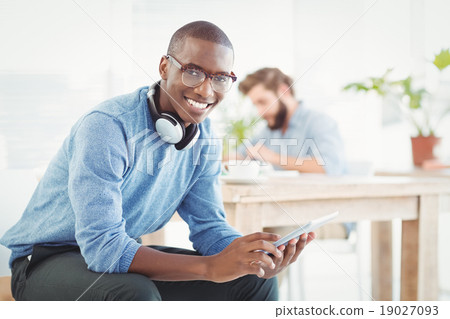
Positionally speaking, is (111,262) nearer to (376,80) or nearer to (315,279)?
(315,279)

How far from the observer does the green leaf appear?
153 centimetres

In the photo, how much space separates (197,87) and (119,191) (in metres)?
0.19

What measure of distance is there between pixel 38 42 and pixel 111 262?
46 centimetres

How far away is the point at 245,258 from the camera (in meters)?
0.65

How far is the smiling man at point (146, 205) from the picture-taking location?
0.64 m

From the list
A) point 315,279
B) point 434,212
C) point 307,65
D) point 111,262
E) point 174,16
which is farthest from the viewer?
point 315,279

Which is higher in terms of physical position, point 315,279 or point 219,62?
point 219,62

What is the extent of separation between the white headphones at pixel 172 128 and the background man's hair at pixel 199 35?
69 mm

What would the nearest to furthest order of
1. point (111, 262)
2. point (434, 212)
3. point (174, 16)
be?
point (111, 262), point (174, 16), point (434, 212)

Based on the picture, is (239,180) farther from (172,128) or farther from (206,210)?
(172,128)

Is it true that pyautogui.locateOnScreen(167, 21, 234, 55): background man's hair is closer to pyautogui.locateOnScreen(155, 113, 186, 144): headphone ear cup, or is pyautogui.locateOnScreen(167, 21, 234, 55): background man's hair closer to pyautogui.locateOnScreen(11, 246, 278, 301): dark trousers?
pyautogui.locateOnScreen(155, 113, 186, 144): headphone ear cup

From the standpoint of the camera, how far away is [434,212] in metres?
1.11

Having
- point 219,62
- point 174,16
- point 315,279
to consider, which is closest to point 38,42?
point 174,16

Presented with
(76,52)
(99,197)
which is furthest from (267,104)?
(99,197)
